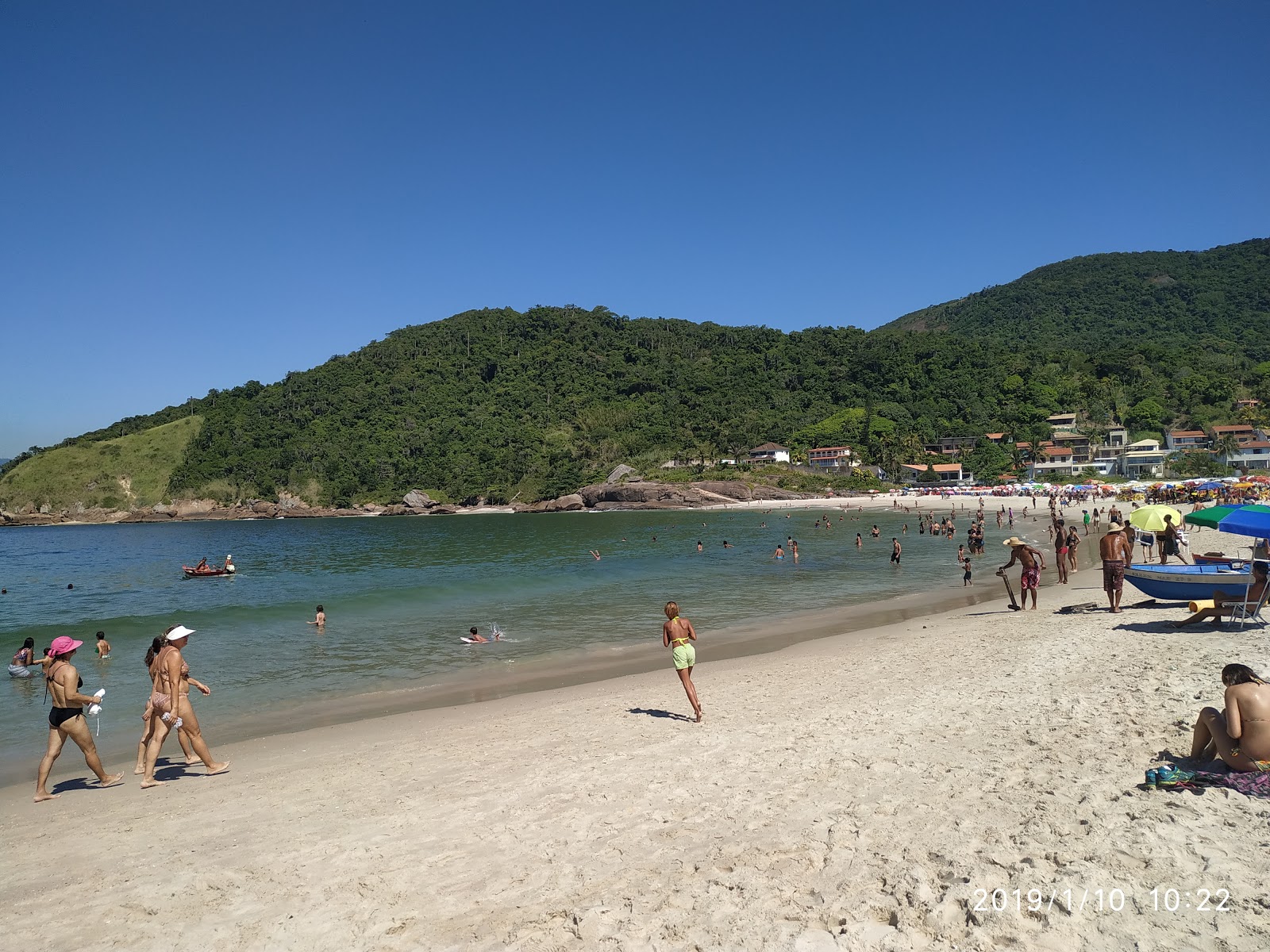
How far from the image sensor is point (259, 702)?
1268cm

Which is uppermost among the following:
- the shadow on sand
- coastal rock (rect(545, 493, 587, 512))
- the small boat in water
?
the shadow on sand

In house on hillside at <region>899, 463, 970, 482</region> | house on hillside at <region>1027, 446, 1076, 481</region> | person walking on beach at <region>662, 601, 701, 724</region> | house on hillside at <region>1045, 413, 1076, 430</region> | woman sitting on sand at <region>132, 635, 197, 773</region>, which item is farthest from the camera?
house on hillside at <region>1045, 413, 1076, 430</region>

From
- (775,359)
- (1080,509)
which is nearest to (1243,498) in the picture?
(1080,509)

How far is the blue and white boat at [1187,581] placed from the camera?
1348cm

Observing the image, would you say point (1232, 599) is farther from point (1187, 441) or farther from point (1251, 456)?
point (1187, 441)

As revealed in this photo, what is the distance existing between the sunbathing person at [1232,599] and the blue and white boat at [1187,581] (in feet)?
3.30

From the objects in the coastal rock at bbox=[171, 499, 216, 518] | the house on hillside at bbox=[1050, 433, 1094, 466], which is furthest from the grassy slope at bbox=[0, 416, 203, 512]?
the house on hillside at bbox=[1050, 433, 1094, 466]

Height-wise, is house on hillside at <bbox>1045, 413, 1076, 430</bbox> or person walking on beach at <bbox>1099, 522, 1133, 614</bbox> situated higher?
house on hillside at <bbox>1045, 413, 1076, 430</bbox>

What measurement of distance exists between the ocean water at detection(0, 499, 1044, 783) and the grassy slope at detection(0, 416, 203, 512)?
79.3 m

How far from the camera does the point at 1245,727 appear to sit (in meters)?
5.45

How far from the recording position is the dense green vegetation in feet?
390

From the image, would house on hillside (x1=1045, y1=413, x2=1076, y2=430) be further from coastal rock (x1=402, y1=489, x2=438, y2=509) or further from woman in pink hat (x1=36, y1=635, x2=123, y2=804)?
woman in pink hat (x1=36, y1=635, x2=123, y2=804)

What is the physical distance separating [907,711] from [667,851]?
4596mm

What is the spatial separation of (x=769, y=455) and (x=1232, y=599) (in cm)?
10583
